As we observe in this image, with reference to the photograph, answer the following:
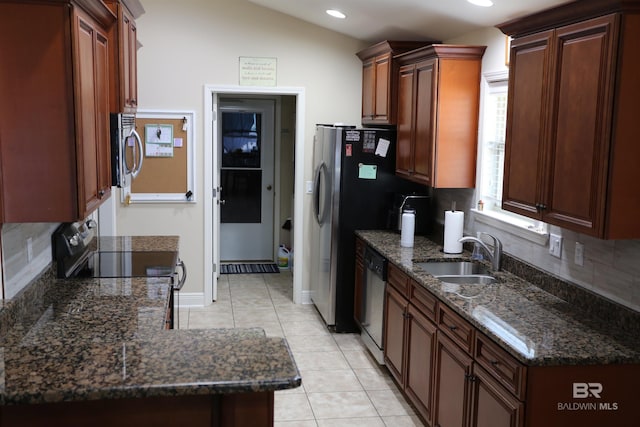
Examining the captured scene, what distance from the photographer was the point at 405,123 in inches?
193

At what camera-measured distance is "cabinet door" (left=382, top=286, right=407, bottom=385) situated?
398 centimetres

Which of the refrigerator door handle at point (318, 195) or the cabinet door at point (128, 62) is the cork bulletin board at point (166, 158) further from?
the cabinet door at point (128, 62)

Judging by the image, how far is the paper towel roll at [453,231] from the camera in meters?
4.22

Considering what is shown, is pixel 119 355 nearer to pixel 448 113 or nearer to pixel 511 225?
pixel 511 225

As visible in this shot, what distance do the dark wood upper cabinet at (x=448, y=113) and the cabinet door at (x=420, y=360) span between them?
1.06m

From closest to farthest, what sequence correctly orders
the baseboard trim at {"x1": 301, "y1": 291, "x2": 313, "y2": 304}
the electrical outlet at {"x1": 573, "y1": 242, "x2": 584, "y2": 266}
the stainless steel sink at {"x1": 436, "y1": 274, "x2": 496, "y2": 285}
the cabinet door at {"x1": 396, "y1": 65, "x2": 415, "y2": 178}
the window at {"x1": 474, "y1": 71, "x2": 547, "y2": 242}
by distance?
the electrical outlet at {"x1": 573, "y1": 242, "x2": 584, "y2": 266} < the stainless steel sink at {"x1": 436, "y1": 274, "x2": 496, "y2": 285} < the window at {"x1": 474, "y1": 71, "x2": 547, "y2": 242} < the cabinet door at {"x1": 396, "y1": 65, "x2": 415, "y2": 178} < the baseboard trim at {"x1": 301, "y1": 291, "x2": 313, "y2": 304}

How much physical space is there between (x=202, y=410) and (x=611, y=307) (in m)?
1.85

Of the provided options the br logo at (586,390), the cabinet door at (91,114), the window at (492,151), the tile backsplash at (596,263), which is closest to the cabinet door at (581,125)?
the tile backsplash at (596,263)

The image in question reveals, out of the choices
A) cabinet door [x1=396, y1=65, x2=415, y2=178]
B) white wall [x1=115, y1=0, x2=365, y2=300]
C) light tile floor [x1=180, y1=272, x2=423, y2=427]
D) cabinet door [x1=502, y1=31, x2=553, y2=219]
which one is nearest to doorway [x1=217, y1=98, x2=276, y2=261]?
light tile floor [x1=180, y1=272, x2=423, y2=427]

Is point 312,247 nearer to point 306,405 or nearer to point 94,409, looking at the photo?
point 306,405

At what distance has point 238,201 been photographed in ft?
24.4

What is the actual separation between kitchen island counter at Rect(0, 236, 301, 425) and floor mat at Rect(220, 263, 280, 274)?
4255mm

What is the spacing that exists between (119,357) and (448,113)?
115 inches

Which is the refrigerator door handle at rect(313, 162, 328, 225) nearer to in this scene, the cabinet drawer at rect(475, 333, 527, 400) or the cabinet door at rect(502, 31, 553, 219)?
the cabinet door at rect(502, 31, 553, 219)
